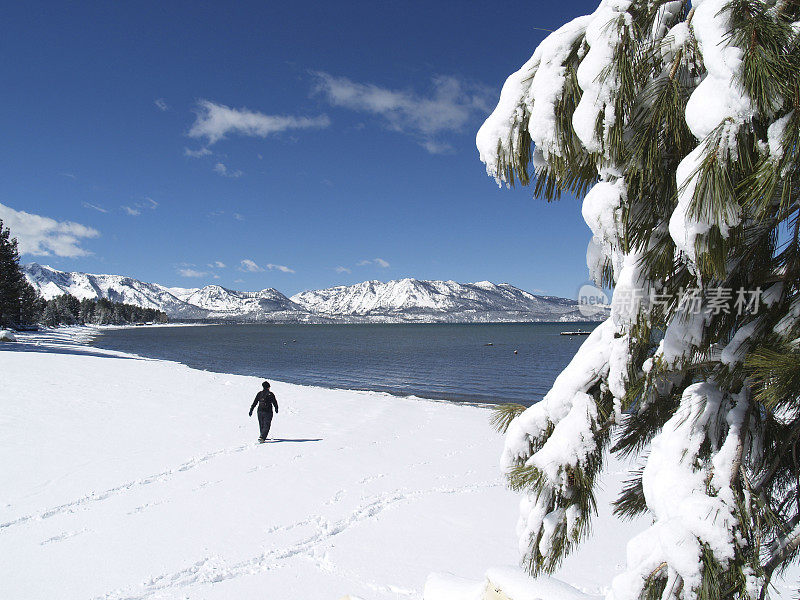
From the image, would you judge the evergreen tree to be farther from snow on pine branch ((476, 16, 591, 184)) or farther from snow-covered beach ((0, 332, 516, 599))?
snow on pine branch ((476, 16, 591, 184))

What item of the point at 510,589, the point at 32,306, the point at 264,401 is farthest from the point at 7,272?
the point at 510,589

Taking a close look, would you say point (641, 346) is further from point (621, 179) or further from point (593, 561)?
point (593, 561)

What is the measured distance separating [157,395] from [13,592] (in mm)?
16444

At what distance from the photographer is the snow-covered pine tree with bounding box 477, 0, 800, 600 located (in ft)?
4.26

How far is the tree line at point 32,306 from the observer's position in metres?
53.3

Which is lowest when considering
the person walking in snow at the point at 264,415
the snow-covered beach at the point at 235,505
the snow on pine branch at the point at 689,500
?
the snow-covered beach at the point at 235,505

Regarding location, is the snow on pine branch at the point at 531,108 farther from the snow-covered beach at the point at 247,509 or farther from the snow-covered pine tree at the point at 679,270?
the snow-covered beach at the point at 247,509

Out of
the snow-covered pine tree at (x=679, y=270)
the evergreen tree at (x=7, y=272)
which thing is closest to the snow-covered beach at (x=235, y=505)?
the snow-covered pine tree at (x=679, y=270)

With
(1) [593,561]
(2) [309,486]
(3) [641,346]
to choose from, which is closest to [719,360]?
(3) [641,346]

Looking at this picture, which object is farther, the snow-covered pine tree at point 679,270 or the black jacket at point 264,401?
the black jacket at point 264,401

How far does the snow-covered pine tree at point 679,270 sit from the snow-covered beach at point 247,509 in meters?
3.81

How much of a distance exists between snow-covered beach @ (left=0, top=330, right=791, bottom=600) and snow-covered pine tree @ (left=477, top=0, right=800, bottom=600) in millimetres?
3808

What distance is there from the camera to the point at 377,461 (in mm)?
11141

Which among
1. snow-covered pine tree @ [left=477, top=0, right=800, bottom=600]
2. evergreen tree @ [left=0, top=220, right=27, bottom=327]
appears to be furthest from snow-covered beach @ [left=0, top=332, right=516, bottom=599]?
evergreen tree @ [left=0, top=220, right=27, bottom=327]
